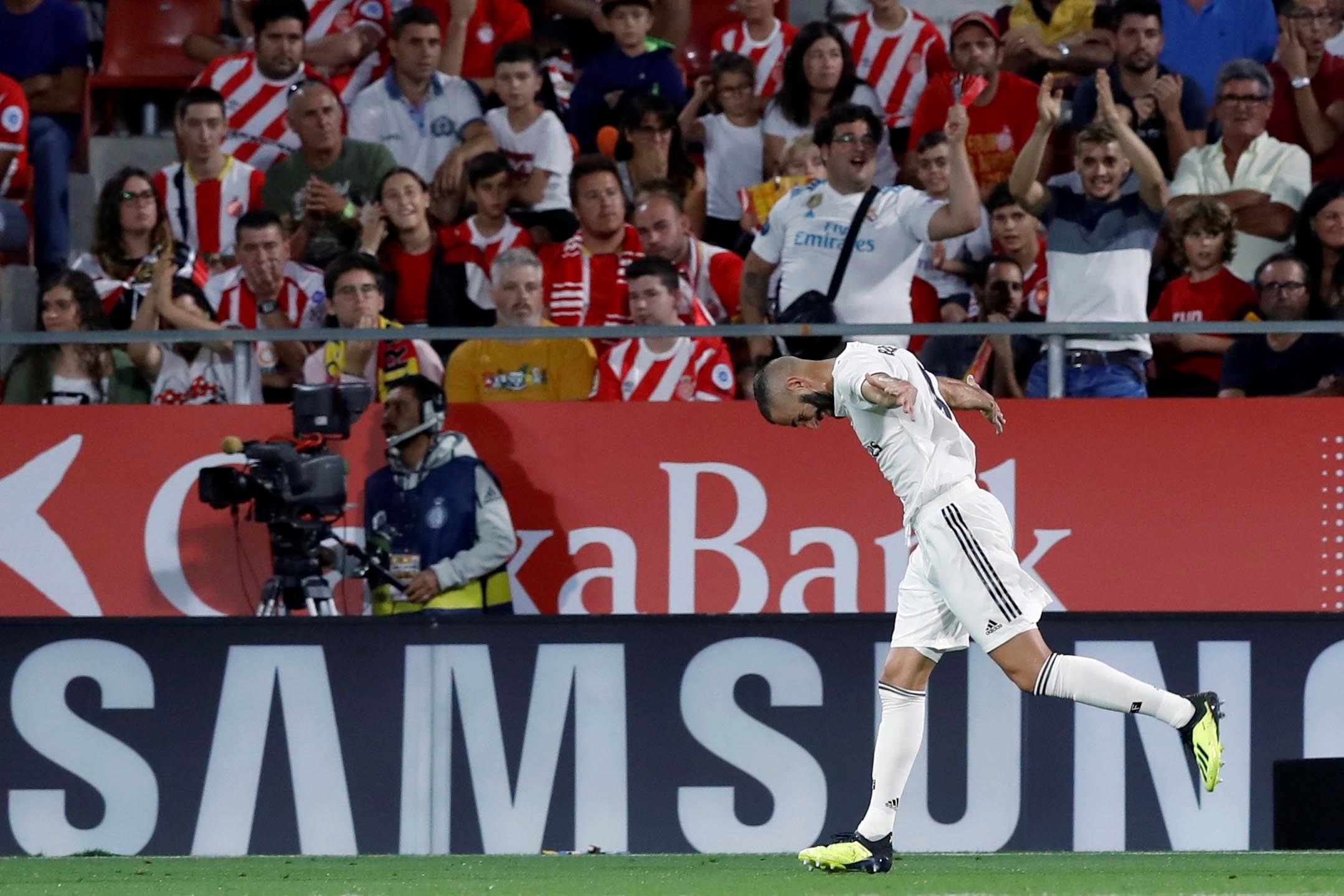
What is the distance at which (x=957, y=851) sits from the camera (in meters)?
7.21

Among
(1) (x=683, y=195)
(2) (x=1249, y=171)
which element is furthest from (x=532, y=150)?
(2) (x=1249, y=171)

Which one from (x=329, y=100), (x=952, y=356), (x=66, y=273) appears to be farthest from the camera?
(x=329, y=100)

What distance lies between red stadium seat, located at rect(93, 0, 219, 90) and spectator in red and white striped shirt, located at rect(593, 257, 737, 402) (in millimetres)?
4236

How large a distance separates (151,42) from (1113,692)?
26.7ft

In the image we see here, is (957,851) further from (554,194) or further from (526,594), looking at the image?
(554,194)

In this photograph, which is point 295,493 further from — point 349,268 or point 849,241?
point 849,241

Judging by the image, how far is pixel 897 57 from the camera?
10.5 meters

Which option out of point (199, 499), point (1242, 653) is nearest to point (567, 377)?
point (199, 499)

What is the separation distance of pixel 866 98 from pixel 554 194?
1674 millimetres

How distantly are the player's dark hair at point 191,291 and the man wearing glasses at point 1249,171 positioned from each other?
4589mm

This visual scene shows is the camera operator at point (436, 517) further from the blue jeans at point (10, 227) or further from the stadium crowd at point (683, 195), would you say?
the blue jeans at point (10, 227)

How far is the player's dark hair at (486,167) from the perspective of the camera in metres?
9.60

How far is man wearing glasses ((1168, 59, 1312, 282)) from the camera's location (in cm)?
909

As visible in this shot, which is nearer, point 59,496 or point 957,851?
point 957,851
